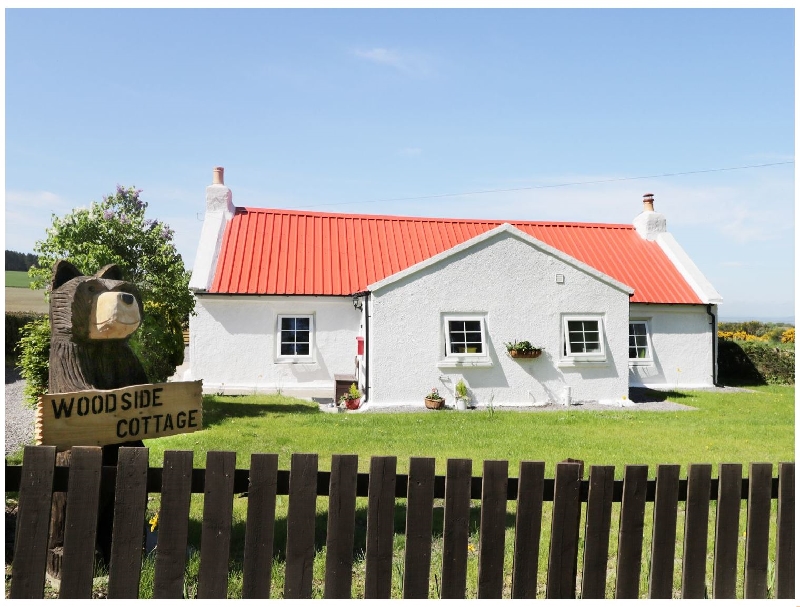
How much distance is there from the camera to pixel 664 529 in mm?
3502

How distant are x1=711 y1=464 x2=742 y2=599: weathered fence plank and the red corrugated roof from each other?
13493 millimetres

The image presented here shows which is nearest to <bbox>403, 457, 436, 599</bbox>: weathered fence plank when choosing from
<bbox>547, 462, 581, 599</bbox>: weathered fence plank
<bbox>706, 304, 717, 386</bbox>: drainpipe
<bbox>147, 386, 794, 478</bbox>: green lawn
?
<bbox>547, 462, 581, 599</bbox>: weathered fence plank

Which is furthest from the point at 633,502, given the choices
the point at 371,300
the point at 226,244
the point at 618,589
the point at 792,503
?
the point at 226,244

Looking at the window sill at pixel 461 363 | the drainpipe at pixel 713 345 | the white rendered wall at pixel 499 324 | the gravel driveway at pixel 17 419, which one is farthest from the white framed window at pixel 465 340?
the drainpipe at pixel 713 345

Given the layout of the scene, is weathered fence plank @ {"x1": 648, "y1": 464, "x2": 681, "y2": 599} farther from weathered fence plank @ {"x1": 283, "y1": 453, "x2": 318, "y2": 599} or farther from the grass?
weathered fence plank @ {"x1": 283, "y1": 453, "x2": 318, "y2": 599}

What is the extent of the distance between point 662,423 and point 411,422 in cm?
492

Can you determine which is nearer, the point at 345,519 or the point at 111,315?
the point at 345,519

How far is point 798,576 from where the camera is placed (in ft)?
12.0

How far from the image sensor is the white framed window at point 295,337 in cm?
1642

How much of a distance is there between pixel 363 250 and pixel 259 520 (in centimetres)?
1567

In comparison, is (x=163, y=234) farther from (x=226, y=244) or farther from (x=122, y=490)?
(x=122, y=490)

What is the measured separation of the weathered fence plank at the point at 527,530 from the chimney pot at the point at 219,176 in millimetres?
16974

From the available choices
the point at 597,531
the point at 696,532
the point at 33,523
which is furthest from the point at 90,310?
the point at 696,532

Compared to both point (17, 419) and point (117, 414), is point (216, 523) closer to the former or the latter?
point (117, 414)
